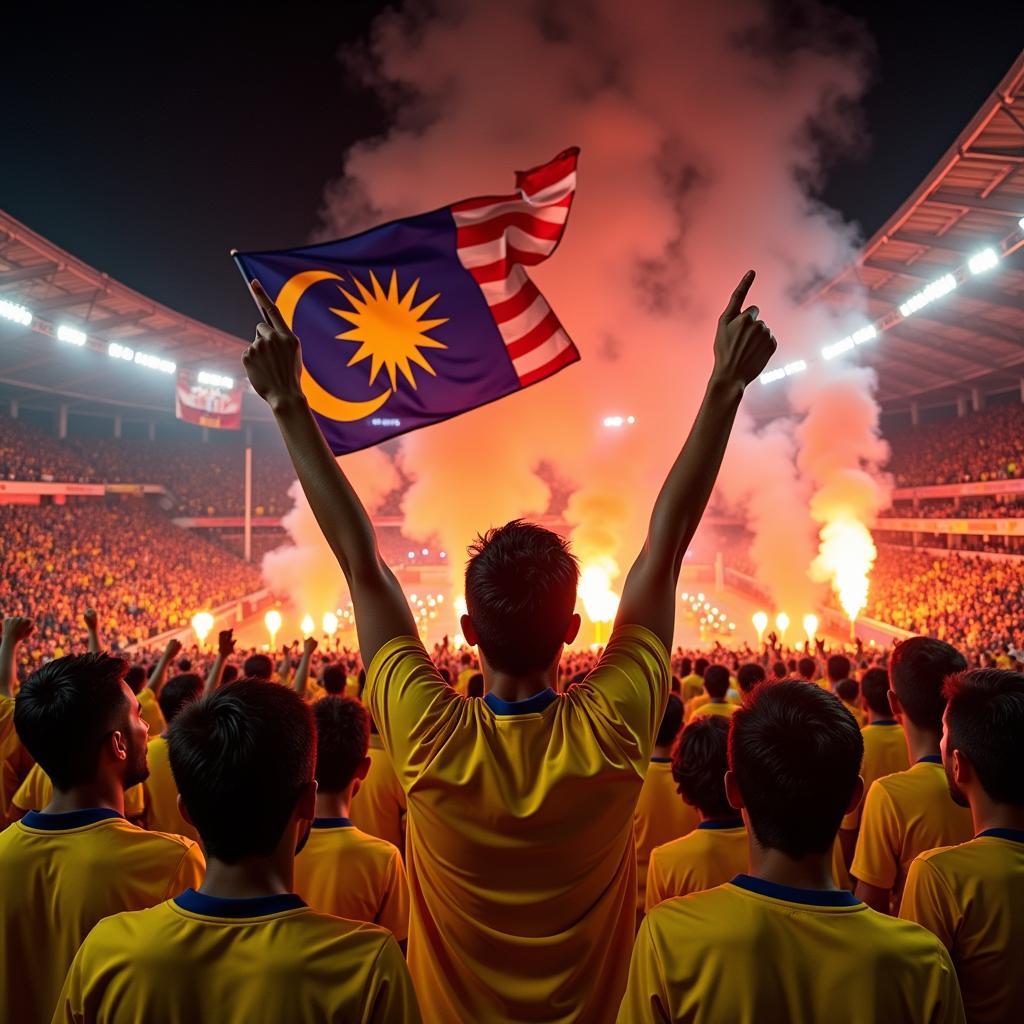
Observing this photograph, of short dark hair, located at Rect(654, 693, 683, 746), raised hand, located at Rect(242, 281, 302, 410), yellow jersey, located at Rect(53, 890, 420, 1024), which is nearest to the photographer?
yellow jersey, located at Rect(53, 890, 420, 1024)

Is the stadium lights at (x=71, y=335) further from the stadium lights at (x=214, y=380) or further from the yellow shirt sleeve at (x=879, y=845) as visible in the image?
the yellow shirt sleeve at (x=879, y=845)

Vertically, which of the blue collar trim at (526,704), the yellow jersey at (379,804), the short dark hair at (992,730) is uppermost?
the blue collar trim at (526,704)

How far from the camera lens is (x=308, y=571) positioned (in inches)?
1275

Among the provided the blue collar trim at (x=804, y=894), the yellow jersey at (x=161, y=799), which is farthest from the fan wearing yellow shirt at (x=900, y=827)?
the yellow jersey at (x=161, y=799)

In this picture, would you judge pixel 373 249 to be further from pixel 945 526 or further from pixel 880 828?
pixel 945 526

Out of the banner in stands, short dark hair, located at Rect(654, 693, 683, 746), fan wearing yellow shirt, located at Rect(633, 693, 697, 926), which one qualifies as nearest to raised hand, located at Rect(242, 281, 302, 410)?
fan wearing yellow shirt, located at Rect(633, 693, 697, 926)

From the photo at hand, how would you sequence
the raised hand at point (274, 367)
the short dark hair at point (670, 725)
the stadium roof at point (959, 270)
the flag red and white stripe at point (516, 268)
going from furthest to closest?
1. the stadium roof at point (959, 270)
2. the flag red and white stripe at point (516, 268)
3. the short dark hair at point (670, 725)
4. the raised hand at point (274, 367)

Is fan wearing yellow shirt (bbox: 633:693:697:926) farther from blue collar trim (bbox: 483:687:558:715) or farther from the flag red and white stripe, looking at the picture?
the flag red and white stripe

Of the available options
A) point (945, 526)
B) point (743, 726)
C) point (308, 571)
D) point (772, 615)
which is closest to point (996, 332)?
point (945, 526)

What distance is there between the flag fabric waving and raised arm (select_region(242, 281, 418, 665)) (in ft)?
9.53

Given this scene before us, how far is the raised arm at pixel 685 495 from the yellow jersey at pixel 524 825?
120 millimetres

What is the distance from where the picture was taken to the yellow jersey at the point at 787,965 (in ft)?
4.72

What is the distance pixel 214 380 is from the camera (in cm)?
3622

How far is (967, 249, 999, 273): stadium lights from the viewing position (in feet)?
68.4
